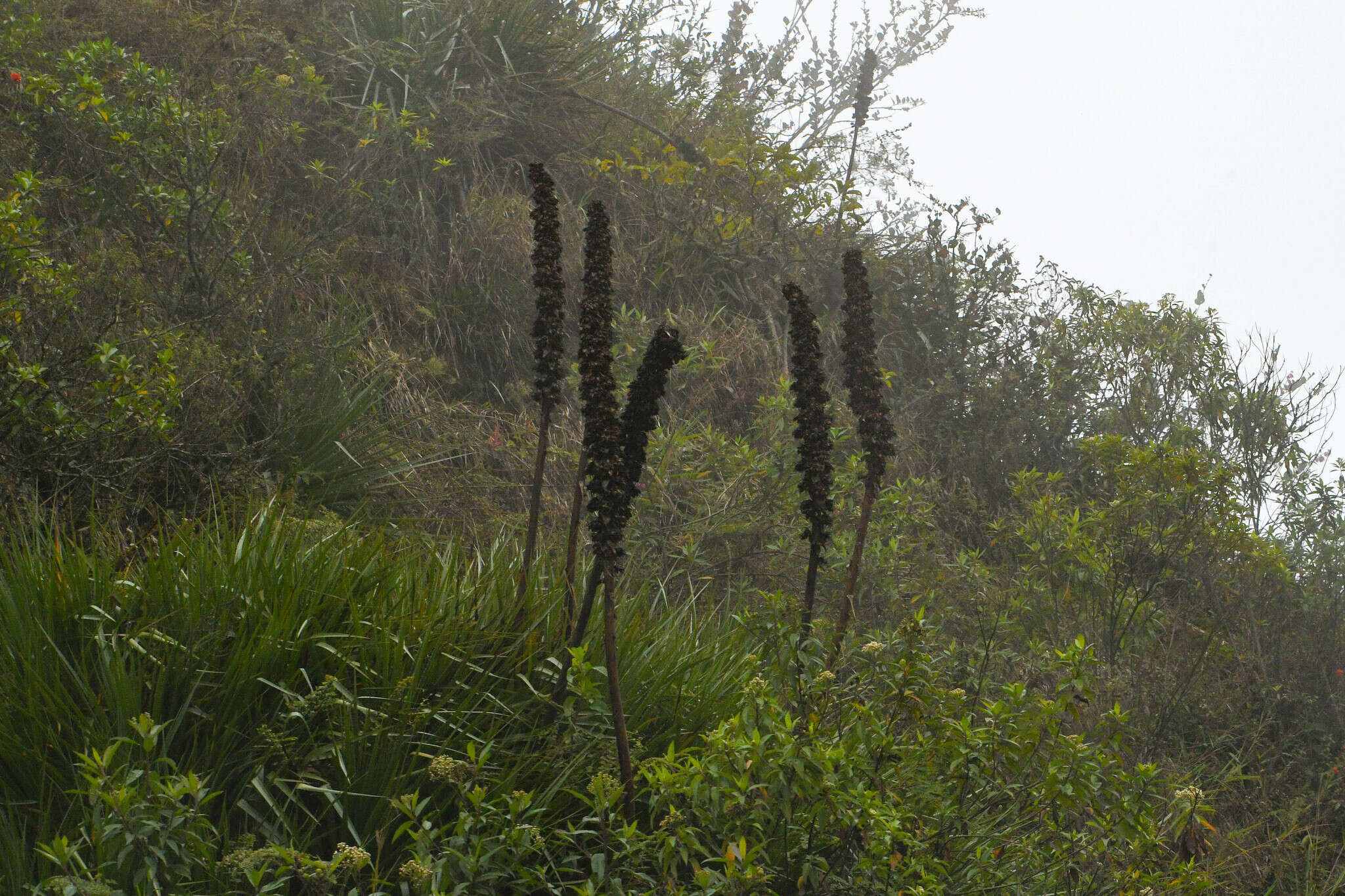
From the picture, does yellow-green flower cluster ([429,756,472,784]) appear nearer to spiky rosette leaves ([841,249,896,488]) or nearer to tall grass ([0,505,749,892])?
tall grass ([0,505,749,892])

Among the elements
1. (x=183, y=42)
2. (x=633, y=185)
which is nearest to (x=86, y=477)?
(x=183, y=42)

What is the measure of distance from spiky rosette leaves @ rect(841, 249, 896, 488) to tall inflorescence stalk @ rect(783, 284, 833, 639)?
1.07ft

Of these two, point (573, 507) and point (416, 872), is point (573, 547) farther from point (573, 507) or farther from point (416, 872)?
point (416, 872)

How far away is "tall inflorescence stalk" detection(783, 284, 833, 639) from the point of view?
124 inches

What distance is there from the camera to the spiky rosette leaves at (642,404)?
105 inches

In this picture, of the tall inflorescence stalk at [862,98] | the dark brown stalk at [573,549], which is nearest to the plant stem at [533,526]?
the dark brown stalk at [573,549]

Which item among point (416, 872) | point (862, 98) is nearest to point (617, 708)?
point (416, 872)

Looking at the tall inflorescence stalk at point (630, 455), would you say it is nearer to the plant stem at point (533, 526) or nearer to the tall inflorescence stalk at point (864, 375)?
the plant stem at point (533, 526)

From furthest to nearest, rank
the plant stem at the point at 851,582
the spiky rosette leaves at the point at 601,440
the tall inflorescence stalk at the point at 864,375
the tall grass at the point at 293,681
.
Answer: the tall inflorescence stalk at the point at 864,375 < the plant stem at the point at 851,582 < the tall grass at the point at 293,681 < the spiky rosette leaves at the point at 601,440

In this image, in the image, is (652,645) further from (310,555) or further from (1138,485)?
(1138,485)

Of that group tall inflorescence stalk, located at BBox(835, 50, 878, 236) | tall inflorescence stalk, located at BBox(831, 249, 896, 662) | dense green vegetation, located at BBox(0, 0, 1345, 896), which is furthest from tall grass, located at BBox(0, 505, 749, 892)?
tall inflorescence stalk, located at BBox(835, 50, 878, 236)

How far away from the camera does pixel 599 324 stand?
2836 mm

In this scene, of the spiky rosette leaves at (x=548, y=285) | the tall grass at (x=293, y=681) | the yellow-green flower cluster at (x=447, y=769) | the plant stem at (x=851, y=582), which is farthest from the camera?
the plant stem at (x=851, y=582)

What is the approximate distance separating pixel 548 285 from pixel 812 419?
912 millimetres
